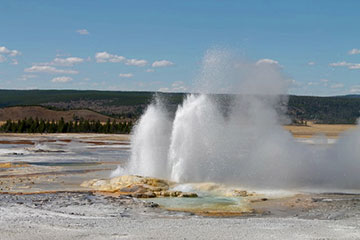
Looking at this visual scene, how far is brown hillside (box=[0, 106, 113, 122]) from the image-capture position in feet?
468

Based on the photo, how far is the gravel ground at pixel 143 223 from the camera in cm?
1416

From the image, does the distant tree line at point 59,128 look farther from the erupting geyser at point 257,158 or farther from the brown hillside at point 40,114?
the erupting geyser at point 257,158

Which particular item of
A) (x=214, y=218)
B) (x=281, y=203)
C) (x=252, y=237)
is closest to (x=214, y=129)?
(x=281, y=203)

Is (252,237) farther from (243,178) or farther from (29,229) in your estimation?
(243,178)

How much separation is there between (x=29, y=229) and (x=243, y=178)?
46.0ft

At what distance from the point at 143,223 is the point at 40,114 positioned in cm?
13535

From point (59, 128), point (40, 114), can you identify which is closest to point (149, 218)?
point (59, 128)

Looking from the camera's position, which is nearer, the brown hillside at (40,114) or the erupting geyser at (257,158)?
the erupting geyser at (257,158)

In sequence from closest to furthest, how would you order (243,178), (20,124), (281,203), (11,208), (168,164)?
(11,208)
(281,203)
(243,178)
(168,164)
(20,124)

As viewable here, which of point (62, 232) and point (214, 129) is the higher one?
point (214, 129)

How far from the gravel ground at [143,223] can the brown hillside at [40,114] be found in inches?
4965

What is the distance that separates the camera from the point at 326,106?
184 meters

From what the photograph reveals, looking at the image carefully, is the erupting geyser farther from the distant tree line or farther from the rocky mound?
the distant tree line

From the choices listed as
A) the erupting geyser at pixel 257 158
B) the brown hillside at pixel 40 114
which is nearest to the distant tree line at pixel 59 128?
the brown hillside at pixel 40 114
